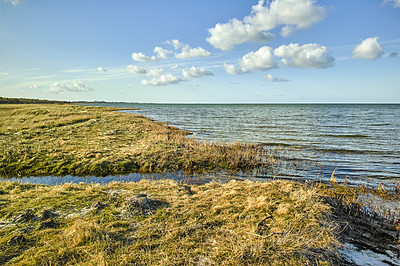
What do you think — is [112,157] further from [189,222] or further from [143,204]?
[189,222]

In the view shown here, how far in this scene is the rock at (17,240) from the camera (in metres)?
6.22

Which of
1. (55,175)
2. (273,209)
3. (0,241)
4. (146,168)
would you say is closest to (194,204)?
(273,209)

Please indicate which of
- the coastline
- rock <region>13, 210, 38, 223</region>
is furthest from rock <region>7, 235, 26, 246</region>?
rock <region>13, 210, 38, 223</region>

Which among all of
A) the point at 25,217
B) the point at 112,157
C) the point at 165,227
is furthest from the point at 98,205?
the point at 112,157

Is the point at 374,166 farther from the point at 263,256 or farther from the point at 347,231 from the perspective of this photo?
the point at 263,256

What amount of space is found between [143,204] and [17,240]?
3827 mm

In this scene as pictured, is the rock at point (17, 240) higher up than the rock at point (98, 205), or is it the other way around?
the rock at point (17, 240)

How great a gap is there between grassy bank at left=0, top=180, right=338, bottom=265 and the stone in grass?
4 cm

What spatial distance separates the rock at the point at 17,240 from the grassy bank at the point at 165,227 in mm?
23

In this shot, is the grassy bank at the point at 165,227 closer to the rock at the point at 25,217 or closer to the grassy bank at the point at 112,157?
the rock at the point at 25,217

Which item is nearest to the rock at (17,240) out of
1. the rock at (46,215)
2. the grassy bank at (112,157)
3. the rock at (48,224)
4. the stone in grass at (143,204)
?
the rock at (48,224)

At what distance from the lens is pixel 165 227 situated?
23.4ft

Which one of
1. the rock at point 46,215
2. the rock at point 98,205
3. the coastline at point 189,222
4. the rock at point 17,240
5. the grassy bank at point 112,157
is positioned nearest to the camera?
the coastline at point 189,222

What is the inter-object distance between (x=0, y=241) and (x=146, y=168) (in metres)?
10.8
